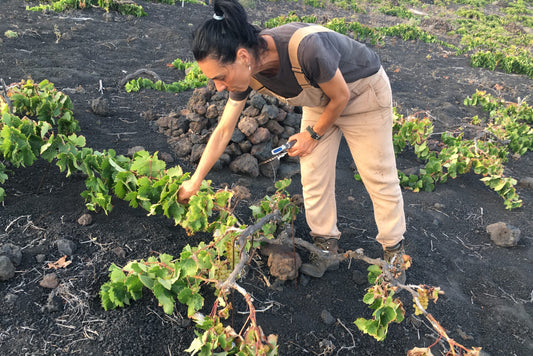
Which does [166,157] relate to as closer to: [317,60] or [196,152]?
[196,152]

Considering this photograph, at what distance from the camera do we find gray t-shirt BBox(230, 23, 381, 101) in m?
2.04

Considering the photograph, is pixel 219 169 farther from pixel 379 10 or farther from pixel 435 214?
pixel 379 10

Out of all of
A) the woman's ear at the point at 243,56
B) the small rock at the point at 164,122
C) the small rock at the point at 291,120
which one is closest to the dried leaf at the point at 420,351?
the woman's ear at the point at 243,56

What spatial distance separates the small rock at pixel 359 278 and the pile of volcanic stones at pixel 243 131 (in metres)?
1.38

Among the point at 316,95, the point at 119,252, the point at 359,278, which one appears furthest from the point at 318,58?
the point at 119,252

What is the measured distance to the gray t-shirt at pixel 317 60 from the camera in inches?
80.4

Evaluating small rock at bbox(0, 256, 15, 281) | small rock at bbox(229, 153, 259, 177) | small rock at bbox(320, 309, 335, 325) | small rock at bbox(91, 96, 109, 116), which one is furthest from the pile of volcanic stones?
small rock at bbox(0, 256, 15, 281)

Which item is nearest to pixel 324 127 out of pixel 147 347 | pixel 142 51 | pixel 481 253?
pixel 147 347

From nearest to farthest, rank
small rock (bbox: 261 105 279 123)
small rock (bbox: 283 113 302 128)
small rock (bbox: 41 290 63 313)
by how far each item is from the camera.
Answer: small rock (bbox: 41 290 63 313)
small rock (bbox: 261 105 279 123)
small rock (bbox: 283 113 302 128)

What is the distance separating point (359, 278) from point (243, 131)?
1.84 meters

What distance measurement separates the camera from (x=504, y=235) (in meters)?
3.62

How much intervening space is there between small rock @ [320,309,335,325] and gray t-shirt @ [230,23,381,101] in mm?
1383

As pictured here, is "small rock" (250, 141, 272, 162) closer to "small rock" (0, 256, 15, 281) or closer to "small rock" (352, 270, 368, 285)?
"small rock" (352, 270, 368, 285)

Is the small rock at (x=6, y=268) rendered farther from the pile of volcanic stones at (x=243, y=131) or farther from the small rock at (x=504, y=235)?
the small rock at (x=504, y=235)
